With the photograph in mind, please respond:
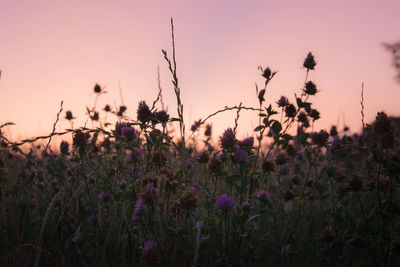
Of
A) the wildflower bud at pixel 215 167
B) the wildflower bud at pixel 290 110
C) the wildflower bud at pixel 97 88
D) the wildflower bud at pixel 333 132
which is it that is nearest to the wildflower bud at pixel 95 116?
the wildflower bud at pixel 97 88

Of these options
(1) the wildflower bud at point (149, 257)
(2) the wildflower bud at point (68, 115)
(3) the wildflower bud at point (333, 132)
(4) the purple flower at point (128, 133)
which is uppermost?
(2) the wildflower bud at point (68, 115)

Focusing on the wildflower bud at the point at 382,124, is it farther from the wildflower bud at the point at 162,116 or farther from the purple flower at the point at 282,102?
the wildflower bud at the point at 162,116

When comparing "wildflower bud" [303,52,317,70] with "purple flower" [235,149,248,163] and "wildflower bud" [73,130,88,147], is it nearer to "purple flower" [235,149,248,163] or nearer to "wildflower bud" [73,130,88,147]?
"purple flower" [235,149,248,163]

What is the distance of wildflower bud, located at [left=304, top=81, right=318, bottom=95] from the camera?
2.56 meters

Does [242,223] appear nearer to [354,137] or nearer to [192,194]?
[192,194]

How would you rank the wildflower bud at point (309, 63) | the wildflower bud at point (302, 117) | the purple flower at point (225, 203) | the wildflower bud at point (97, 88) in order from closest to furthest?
the purple flower at point (225, 203), the wildflower bud at point (309, 63), the wildflower bud at point (302, 117), the wildflower bud at point (97, 88)

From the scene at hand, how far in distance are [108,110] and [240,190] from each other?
3296 millimetres

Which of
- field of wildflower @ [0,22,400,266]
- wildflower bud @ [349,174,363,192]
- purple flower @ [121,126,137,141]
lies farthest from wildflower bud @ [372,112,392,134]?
purple flower @ [121,126,137,141]

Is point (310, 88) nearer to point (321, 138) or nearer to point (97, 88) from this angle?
point (321, 138)

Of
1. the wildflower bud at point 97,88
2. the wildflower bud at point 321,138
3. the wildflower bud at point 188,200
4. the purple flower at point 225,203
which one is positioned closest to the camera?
the wildflower bud at point 188,200

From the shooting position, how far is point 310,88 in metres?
2.58

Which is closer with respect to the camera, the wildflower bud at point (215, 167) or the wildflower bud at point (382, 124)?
the wildflower bud at point (382, 124)

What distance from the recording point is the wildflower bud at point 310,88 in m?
2.56

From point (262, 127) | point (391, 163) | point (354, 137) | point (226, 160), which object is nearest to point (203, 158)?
point (226, 160)
